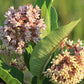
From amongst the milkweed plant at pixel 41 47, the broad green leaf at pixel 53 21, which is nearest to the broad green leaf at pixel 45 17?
the milkweed plant at pixel 41 47

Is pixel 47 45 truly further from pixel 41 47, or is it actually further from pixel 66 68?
pixel 66 68

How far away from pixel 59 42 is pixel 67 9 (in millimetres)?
2743

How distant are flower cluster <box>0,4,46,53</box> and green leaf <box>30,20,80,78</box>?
3.3 inches

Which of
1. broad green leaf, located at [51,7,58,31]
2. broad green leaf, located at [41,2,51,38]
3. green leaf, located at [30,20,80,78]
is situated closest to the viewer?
green leaf, located at [30,20,80,78]

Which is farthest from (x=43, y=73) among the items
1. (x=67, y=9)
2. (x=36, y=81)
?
(x=67, y=9)

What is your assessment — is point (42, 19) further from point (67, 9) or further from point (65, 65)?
point (67, 9)

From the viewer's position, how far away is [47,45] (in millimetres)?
1007

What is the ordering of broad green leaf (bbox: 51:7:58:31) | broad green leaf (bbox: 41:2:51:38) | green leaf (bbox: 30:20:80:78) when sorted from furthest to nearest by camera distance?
broad green leaf (bbox: 51:7:58:31) → broad green leaf (bbox: 41:2:51:38) → green leaf (bbox: 30:20:80:78)

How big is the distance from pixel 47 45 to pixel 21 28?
16 cm

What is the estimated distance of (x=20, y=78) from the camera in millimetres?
1181

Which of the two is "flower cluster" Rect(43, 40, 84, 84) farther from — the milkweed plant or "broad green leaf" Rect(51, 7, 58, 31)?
"broad green leaf" Rect(51, 7, 58, 31)

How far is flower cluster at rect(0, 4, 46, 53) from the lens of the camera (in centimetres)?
107

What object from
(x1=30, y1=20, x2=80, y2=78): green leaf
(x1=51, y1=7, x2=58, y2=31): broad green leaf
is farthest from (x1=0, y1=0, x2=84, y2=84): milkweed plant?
(x1=51, y1=7, x2=58, y2=31): broad green leaf

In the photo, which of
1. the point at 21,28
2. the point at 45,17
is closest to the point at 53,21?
the point at 45,17
